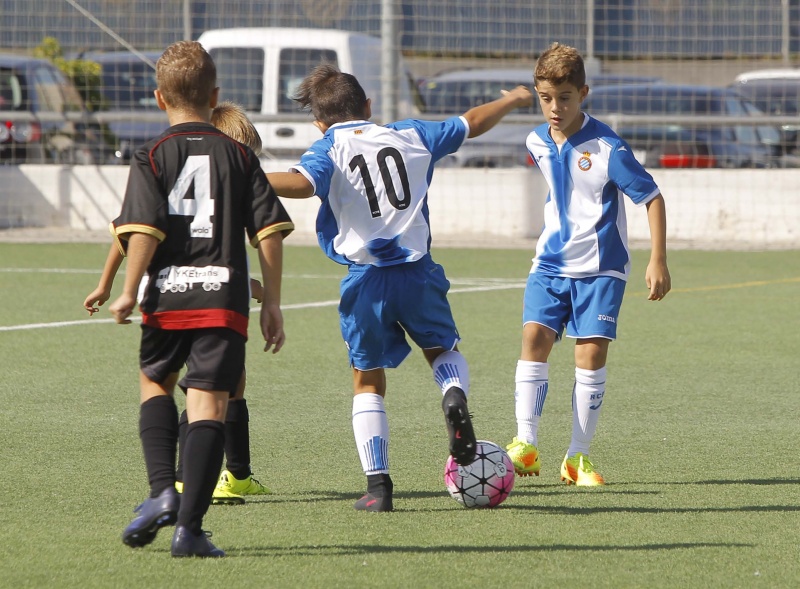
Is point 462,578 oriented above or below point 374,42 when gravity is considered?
below

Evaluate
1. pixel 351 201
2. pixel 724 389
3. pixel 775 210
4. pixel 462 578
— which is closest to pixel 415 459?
pixel 351 201

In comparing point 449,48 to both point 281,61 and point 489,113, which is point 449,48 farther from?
point 489,113

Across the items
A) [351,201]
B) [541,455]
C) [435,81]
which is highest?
[435,81]

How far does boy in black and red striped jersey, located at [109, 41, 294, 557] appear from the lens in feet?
13.2

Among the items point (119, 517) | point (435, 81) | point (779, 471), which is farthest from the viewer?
point (435, 81)

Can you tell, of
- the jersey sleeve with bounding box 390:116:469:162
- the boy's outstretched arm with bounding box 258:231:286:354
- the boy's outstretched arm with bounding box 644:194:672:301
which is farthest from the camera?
the boy's outstretched arm with bounding box 644:194:672:301

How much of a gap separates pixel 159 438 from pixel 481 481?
3.99ft

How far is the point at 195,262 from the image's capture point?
406 centimetres

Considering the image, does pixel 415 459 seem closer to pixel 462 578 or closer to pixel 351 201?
pixel 351 201

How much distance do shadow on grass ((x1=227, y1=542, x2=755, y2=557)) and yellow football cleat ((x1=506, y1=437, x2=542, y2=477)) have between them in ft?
3.67

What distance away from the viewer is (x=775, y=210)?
15359 millimetres

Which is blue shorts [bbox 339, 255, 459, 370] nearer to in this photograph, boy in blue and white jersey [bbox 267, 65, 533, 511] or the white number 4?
boy in blue and white jersey [bbox 267, 65, 533, 511]

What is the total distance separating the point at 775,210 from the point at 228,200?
12.2m

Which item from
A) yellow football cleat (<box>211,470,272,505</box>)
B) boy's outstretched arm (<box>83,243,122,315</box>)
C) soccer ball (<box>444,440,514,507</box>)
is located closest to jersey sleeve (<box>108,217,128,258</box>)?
boy's outstretched arm (<box>83,243,122,315</box>)
